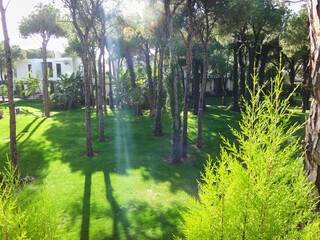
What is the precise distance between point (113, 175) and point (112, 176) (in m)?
0.12

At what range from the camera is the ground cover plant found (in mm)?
8086

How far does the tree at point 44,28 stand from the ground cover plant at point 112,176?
24.5 feet

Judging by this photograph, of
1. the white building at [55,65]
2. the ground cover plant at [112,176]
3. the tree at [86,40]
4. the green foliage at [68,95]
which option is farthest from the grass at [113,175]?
the white building at [55,65]

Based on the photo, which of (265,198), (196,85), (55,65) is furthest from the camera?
(55,65)

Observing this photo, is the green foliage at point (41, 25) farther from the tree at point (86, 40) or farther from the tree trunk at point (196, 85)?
the tree trunk at point (196, 85)

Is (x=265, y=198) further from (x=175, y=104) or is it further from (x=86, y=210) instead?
(x=175, y=104)

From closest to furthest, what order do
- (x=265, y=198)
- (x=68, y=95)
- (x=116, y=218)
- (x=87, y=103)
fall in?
→ 1. (x=265, y=198)
2. (x=116, y=218)
3. (x=87, y=103)
4. (x=68, y=95)

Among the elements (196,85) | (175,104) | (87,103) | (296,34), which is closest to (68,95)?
(196,85)

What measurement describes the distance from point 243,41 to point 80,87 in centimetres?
2294

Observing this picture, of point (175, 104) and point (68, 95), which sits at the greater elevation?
point (175, 104)

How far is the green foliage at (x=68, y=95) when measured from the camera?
109ft

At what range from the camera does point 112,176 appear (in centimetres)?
1200

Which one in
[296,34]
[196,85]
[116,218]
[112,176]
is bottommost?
[116,218]

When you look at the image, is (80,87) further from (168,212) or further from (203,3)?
(168,212)
